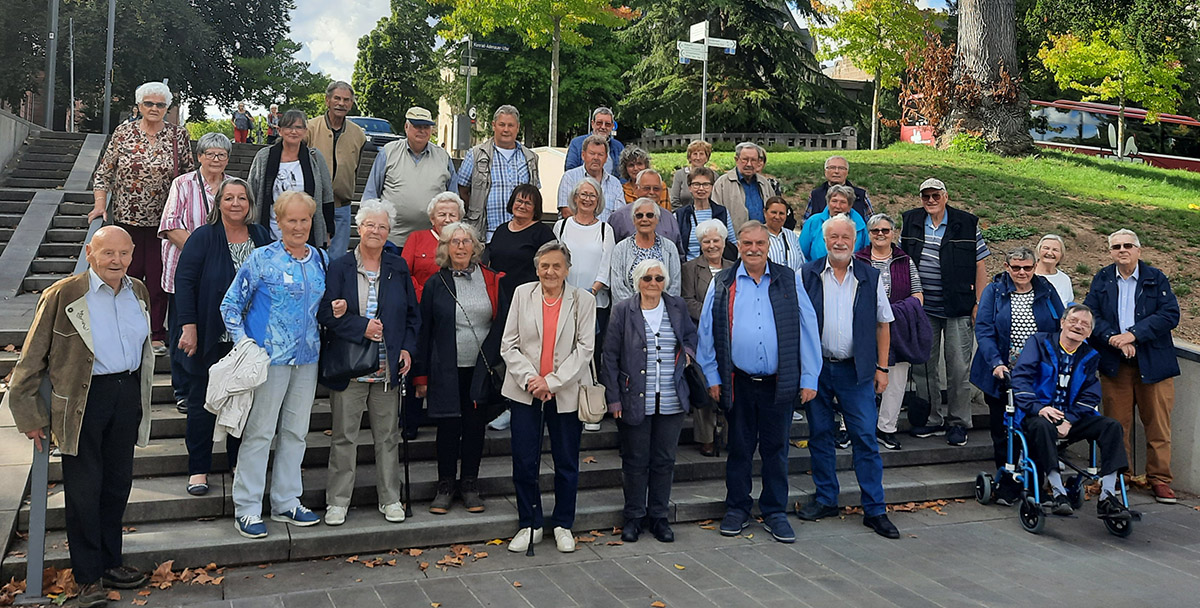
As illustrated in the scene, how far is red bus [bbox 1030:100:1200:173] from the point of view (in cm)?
3116

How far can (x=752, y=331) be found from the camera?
20.5 ft

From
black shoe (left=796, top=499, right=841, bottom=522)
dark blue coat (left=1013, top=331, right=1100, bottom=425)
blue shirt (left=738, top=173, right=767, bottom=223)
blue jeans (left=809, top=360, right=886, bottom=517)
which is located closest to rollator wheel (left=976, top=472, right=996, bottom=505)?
dark blue coat (left=1013, top=331, right=1100, bottom=425)

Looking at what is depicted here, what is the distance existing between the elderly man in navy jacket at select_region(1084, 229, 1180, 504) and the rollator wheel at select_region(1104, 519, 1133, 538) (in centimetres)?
128

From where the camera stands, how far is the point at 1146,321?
7.45m

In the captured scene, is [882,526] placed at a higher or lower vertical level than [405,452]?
lower

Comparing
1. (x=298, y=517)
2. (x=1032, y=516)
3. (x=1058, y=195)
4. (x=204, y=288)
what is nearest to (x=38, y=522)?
(x=298, y=517)

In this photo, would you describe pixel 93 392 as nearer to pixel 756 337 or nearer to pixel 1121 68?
pixel 756 337

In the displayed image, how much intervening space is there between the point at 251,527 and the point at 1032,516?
5.12 meters

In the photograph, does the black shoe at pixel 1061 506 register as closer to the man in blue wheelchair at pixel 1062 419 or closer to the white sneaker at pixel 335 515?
the man in blue wheelchair at pixel 1062 419

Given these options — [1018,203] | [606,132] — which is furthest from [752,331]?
[1018,203]

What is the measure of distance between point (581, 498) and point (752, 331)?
1663 millimetres

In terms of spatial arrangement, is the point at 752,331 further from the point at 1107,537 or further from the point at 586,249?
the point at 1107,537

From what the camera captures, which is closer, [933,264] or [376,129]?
[933,264]

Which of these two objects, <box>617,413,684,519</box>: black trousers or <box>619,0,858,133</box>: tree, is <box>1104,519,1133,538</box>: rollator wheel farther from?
<box>619,0,858,133</box>: tree
